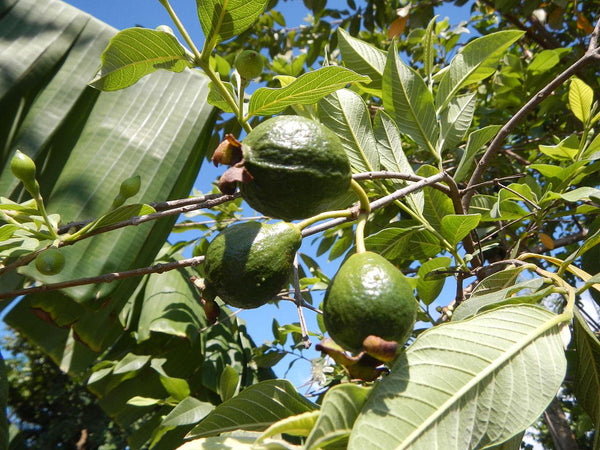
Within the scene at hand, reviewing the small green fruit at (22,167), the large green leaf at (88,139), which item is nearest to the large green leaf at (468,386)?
the small green fruit at (22,167)

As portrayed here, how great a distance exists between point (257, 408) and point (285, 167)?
361 mm

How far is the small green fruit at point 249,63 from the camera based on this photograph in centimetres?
82

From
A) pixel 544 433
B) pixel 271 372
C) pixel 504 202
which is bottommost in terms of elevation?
pixel 544 433

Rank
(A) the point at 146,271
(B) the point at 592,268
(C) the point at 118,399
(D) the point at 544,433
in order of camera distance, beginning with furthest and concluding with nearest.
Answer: (D) the point at 544,433, (C) the point at 118,399, (B) the point at 592,268, (A) the point at 146,271

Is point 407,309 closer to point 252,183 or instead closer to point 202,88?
point 252,183

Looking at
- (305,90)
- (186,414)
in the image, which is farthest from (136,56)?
(186,414)

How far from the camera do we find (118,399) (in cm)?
239

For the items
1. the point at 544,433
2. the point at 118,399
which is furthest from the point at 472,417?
the point at 544,433

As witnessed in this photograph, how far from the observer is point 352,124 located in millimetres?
1049

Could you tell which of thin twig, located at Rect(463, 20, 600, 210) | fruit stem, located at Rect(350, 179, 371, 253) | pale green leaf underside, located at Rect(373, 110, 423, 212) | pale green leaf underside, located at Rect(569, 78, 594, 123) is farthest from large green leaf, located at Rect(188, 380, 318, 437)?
pale green leaf underside, located at Rect(569, 78, 594, 123)

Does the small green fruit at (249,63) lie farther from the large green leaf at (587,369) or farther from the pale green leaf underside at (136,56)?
the large green leaf at (587,369)

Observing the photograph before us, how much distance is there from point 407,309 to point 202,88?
71.7 inches

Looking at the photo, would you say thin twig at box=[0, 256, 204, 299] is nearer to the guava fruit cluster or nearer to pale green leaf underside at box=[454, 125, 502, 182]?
the guava fruit cluster

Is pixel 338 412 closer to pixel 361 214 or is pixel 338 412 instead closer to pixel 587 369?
pixel 361 214
